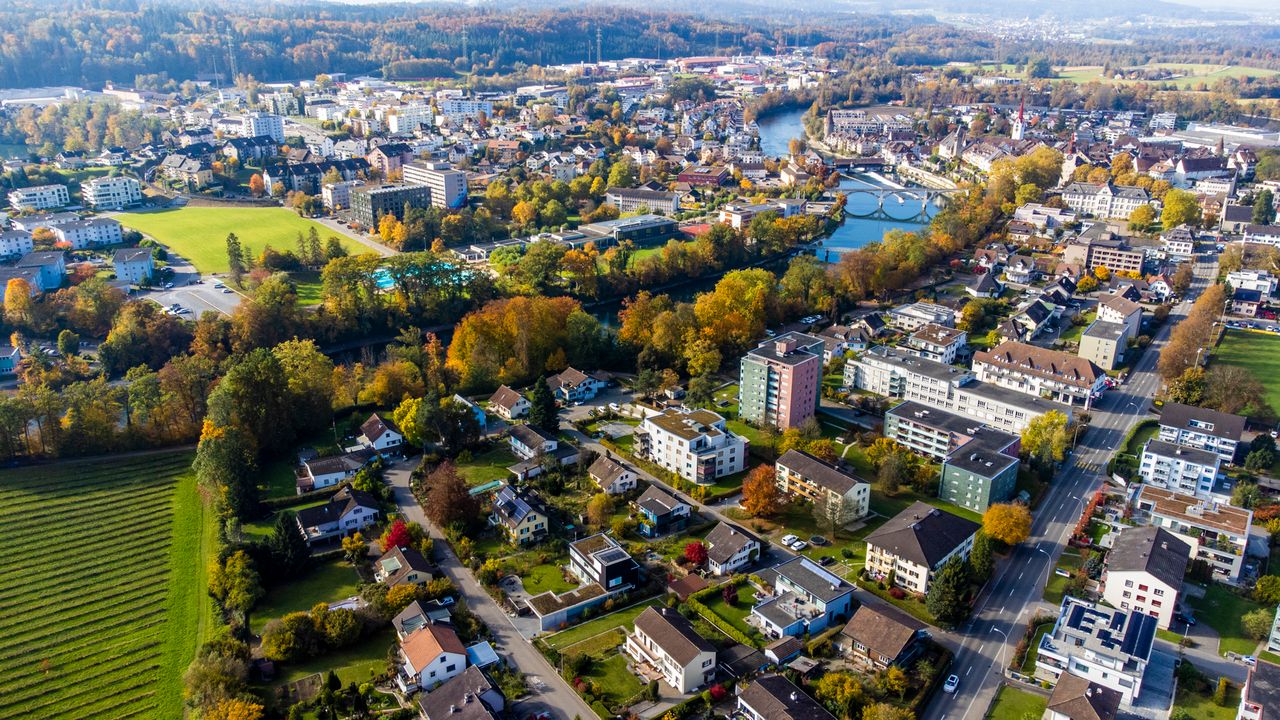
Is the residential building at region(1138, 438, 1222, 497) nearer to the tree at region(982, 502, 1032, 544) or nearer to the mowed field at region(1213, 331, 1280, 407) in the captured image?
the tree at region(982, 502, 1032, 544)

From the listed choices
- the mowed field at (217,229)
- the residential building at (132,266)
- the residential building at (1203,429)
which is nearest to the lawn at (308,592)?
the residential building at (1203,429)

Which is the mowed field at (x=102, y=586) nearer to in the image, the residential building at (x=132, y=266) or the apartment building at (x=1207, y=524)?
the residential building at (x=132, y=266)

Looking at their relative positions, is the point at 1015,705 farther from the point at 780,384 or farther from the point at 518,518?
the point at 780,384

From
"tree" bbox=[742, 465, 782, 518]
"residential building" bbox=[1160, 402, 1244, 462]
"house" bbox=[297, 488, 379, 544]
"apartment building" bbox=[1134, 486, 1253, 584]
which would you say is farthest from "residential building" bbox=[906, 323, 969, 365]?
"house" bbox=[297, 488, 379, 544]

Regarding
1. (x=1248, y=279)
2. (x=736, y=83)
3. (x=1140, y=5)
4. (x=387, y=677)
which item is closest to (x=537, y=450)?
(x=387, y=677)

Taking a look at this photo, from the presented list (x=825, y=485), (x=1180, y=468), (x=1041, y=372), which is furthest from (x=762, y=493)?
(x=1041, y=372)

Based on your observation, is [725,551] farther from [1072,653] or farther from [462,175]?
[462,175]
